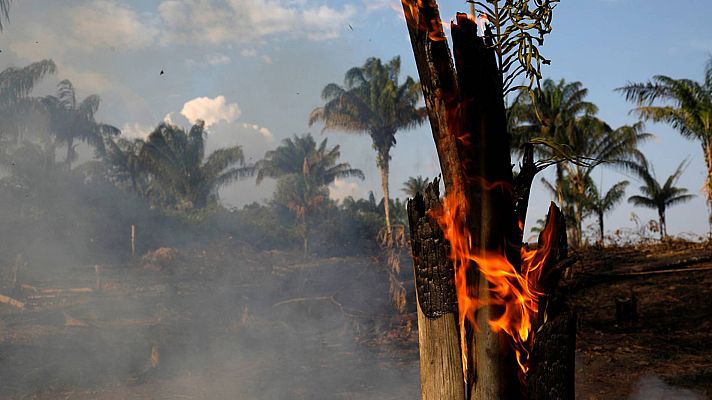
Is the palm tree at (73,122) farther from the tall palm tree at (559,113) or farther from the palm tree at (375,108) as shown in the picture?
the tall palm tree at (559,113)

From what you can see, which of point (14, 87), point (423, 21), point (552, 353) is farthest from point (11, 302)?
point (552, 353)

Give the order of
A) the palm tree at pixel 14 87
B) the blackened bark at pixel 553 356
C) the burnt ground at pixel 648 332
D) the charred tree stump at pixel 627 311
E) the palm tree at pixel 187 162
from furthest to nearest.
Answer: the palm tree at pixel 187 162
the palm tree at pixel 14 87
the charred tree stump at pixel 627 311
the burnt ground at pixel 648 332
the blackened bark at pixel 553 356

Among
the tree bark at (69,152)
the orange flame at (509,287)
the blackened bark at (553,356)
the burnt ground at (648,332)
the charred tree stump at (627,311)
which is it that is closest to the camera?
the blackened bark at (553,356)

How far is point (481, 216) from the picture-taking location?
272 centimetres

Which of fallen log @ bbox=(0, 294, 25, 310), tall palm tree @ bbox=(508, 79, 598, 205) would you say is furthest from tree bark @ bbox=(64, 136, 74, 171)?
tall palm tree @ bbox=(508, 79, 598, 205)

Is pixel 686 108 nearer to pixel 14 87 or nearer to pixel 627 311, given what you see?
pixel 627 311

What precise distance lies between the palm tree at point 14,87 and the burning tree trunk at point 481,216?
26754 millimetres

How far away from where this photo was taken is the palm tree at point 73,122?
30688 millimetres

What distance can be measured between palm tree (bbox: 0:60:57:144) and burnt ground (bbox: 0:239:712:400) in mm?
9771

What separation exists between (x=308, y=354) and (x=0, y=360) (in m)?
6.68

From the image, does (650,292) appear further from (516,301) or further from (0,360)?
(0,360)

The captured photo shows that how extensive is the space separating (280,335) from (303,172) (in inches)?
1112

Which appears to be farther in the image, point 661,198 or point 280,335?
point 661,198

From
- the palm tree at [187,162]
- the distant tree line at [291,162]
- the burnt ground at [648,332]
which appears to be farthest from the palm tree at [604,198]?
the palm tree at [187,162]
